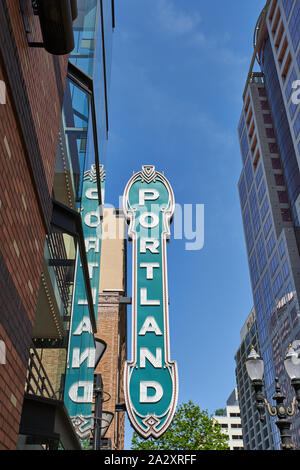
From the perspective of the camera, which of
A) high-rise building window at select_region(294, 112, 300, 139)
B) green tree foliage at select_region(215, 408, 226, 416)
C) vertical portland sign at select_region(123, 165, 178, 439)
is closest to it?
vertical portland sign at select_region(123, 165, 178, 439)

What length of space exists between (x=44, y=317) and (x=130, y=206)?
9867mm

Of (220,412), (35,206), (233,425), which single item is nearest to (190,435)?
(35,206)

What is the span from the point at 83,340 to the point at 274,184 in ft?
224

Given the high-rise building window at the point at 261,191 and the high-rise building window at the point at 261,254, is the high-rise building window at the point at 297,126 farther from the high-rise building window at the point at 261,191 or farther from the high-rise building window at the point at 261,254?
the high-rise building window at the point at 261,254

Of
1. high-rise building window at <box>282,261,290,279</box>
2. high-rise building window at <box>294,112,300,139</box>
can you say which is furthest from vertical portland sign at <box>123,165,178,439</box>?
high-rise building window at <box>282,261,290,279</box>

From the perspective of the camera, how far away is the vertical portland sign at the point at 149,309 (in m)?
14.1

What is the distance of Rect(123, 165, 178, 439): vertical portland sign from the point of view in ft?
46.3

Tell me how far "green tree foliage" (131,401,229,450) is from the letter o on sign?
61.8 feet

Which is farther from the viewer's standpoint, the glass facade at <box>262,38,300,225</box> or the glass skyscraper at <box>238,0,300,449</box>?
the glass facade at <box>262,38,300,225</box>

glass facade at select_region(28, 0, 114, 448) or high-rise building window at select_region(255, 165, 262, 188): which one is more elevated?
high-rise building window at select_region(255, 165, 262, 188)

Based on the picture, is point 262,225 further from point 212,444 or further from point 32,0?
point 32,0

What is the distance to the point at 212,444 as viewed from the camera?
31.4 meters

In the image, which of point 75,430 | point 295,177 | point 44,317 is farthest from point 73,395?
point 295,177

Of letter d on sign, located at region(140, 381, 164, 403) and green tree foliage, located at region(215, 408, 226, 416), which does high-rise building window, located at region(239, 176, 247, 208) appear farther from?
green tree foliage, located at region(215, 408, 226, 416)
